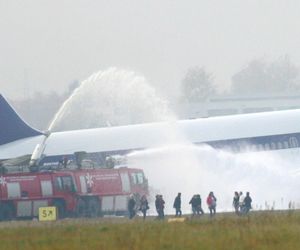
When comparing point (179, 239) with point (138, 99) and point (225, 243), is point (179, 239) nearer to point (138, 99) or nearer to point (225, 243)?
point (225, 243)

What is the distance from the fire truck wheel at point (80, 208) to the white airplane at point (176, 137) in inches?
421

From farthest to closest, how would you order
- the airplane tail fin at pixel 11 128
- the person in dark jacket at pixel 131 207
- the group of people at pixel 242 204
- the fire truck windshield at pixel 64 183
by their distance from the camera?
1. the airplane tail fin at pixel 11 128
2. the fire truck windshield at pixel 64 183
3. the person in dark jacket at pixel 131 207
4. the group of people at pixel 242 204

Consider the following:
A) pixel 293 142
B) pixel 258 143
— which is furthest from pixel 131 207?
pixel 293 142

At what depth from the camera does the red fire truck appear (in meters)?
63.9

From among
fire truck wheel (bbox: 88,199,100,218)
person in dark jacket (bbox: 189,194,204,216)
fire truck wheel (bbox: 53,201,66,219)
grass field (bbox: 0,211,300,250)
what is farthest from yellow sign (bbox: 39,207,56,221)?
grass field (bbox: 0,211,300,250)

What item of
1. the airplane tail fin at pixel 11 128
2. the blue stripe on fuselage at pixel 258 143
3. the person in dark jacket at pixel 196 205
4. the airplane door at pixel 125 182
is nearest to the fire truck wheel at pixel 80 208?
the airplane door at pixel 125 182

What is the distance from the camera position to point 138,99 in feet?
270

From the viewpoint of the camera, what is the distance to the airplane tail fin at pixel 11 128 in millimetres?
81375

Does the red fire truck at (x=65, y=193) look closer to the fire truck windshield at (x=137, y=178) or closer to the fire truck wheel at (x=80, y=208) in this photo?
the fire truck wheel at (x=80, y=208)

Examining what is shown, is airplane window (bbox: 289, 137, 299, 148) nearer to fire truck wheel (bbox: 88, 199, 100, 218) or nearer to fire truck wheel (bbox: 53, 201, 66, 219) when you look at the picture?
fire truck wheel (bbox: 88, 199, 100, 218)

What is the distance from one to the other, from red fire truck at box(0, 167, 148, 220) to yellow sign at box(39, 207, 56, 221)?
27.6 inches

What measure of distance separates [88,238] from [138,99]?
41217 mm

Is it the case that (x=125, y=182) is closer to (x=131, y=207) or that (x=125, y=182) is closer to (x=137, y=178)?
(x=137, y=178)

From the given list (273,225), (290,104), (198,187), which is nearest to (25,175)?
(198,187)
